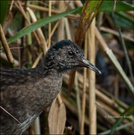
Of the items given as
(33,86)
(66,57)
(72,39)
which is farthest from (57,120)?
(72,39)

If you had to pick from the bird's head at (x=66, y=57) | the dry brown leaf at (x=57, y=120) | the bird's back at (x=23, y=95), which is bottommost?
the dry brown leaf at (x=57, y=120)

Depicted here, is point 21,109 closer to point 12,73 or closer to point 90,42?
point 12,73

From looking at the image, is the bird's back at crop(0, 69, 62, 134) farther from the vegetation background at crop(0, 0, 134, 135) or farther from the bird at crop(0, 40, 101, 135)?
the vegetation background at crop(0, 0, 134, 135)

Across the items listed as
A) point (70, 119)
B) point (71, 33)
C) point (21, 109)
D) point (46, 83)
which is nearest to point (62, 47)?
point (46, 83)

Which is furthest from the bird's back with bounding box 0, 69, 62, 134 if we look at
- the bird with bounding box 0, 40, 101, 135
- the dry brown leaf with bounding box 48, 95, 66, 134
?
the dry brown leaf with bounding box 48, 95, 66, 134

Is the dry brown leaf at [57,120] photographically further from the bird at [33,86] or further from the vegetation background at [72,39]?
the bird at [33,86]

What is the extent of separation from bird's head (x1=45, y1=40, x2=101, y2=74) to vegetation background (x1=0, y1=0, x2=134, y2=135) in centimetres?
13

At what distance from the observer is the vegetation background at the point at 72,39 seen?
310cm

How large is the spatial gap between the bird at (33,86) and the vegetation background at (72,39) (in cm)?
14

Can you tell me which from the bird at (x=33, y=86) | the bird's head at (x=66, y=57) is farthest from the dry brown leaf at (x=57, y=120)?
the bird's head at (x=66, y=57)

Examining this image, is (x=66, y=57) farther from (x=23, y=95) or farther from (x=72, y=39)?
(x=72, y=39)

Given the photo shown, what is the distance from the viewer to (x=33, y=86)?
2990 millimetres

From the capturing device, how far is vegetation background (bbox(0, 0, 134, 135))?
10.2ft

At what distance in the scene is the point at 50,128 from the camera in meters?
3.13
